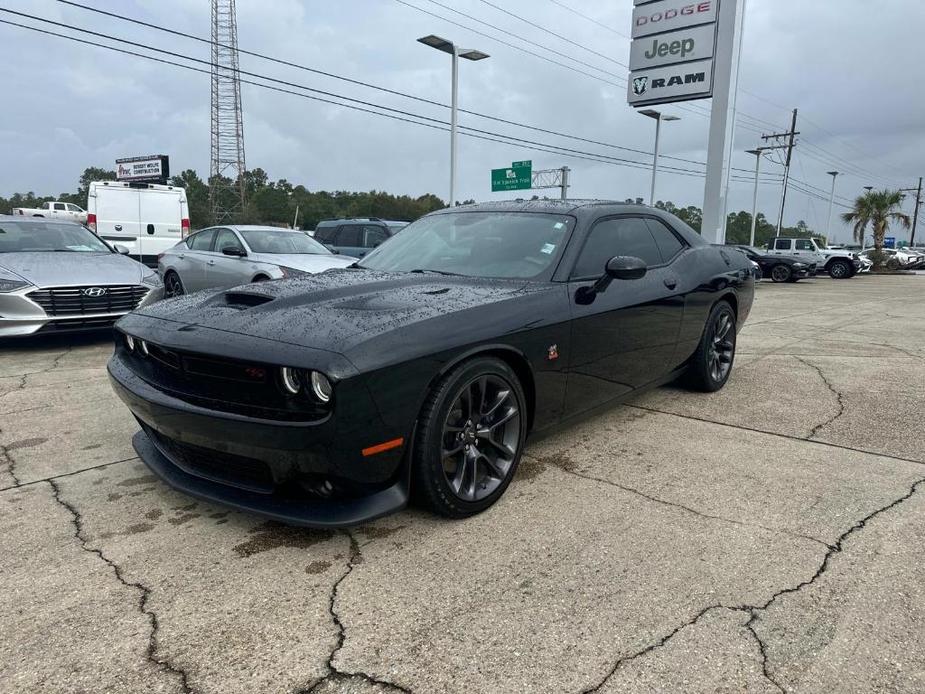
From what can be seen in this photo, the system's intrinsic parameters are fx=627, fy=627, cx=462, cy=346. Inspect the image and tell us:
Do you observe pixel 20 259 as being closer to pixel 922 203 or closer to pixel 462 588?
pixel 462 588

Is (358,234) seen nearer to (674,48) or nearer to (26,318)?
(26,318)

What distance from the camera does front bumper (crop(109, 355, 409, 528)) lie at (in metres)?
2.21

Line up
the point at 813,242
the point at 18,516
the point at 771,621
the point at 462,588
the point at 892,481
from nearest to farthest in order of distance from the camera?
the point at 771,621 → the point at 462,588 → the point at 18,516 → the point at 892,481 → the point at 813,242

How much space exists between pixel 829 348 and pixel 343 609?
6.78m

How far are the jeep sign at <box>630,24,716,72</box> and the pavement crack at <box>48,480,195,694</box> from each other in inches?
622

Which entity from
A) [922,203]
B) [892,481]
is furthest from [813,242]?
[922,203]

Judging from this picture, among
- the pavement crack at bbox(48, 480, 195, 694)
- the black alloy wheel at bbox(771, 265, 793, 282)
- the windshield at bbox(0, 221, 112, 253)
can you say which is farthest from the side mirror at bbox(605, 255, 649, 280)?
the black alloy wheel at bbox(771, 265, 793, 282)

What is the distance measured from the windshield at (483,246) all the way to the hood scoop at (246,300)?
3.22 feet

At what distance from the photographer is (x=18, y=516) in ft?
8.94

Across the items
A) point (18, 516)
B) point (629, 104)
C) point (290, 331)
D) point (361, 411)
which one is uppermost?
point (629, 104)

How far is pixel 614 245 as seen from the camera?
12.3 ft

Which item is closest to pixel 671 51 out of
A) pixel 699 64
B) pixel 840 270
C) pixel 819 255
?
pixel 699 64

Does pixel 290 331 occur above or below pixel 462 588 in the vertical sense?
above

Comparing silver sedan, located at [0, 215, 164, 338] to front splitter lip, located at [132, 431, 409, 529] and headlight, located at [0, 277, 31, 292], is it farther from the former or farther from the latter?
front splitter lip, located at [132, 431, 409, 529]
